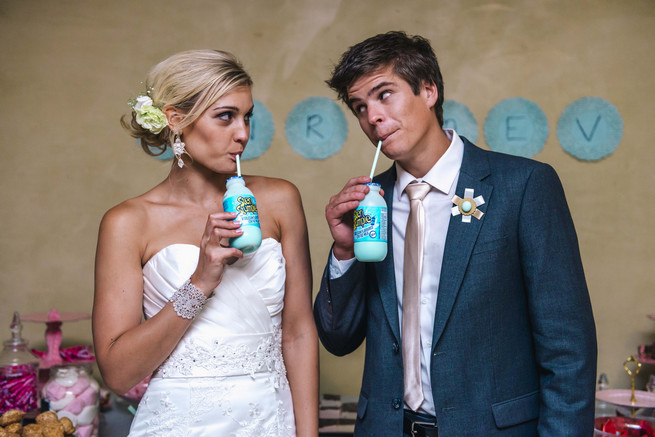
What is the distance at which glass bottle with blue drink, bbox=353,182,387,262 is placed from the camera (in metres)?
1.66

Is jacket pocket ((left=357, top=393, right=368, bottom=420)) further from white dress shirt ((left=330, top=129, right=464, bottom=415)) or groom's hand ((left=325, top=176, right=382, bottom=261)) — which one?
groom's hand ((left=325, top=176, right=382, bottom=261))

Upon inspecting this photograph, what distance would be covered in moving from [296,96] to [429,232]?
2229mm

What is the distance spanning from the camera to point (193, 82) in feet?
6.12

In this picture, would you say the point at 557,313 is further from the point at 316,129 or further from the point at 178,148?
the point at 316,129

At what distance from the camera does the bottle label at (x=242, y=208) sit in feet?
5.36

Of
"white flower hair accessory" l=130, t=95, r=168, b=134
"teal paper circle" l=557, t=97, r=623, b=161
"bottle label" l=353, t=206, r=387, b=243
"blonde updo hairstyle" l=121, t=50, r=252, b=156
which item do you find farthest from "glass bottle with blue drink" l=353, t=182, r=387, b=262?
"teal paper circle" l=557, t=97, r=623, b=161

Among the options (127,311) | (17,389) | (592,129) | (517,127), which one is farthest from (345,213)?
(592,129)

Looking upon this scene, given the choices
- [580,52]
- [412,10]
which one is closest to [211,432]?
[412,10]

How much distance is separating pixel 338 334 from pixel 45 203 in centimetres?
251

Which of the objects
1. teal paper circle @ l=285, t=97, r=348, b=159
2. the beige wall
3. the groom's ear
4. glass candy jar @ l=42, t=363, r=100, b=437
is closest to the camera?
the groom's ear

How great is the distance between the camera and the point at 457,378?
1.67m

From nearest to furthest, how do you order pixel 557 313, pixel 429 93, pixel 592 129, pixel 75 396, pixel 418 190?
pixel 557 313
pixel 418 190
pixel 429 93
pixel 75 396
pixel 592 129

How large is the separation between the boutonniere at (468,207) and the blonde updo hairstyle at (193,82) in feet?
2.46

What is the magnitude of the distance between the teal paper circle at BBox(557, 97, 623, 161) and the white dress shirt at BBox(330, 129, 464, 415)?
2112 mm
